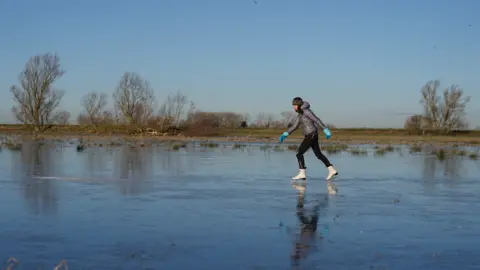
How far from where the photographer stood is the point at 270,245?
6.38 meters

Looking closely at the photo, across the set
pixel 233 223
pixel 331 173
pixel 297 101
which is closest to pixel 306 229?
pixel 233 223

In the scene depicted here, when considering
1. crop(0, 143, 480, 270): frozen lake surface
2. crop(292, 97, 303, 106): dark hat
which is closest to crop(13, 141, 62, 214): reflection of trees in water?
crop(0, 143, 480, 270): frozen lake surface

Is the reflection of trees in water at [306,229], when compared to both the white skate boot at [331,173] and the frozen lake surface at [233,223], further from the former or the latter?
the white skate boot at [331,173]

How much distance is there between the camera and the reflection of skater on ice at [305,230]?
5945mm

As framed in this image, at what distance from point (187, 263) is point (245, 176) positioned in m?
9.93

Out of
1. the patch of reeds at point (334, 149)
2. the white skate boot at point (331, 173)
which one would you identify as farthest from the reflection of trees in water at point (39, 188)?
the patch of reeds at point (334, 149)

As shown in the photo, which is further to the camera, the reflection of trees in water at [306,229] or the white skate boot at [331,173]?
the white skate boot at [331,173]

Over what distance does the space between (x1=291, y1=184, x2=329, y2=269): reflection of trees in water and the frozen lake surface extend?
0.01 m

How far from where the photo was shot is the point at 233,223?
7.80m

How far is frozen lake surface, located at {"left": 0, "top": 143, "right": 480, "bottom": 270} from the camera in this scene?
571cm

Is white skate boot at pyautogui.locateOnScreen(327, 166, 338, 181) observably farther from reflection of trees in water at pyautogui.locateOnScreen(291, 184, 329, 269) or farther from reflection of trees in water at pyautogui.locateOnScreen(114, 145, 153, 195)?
reflection of trees in water at pyautogui.locateOnScreen(114, 145, 153, 195)

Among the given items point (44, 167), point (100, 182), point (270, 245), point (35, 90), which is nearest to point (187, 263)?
point (270, 245)

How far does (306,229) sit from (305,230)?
77 mm

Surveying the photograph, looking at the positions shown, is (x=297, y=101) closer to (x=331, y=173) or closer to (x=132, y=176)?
(x=331, y=173)
